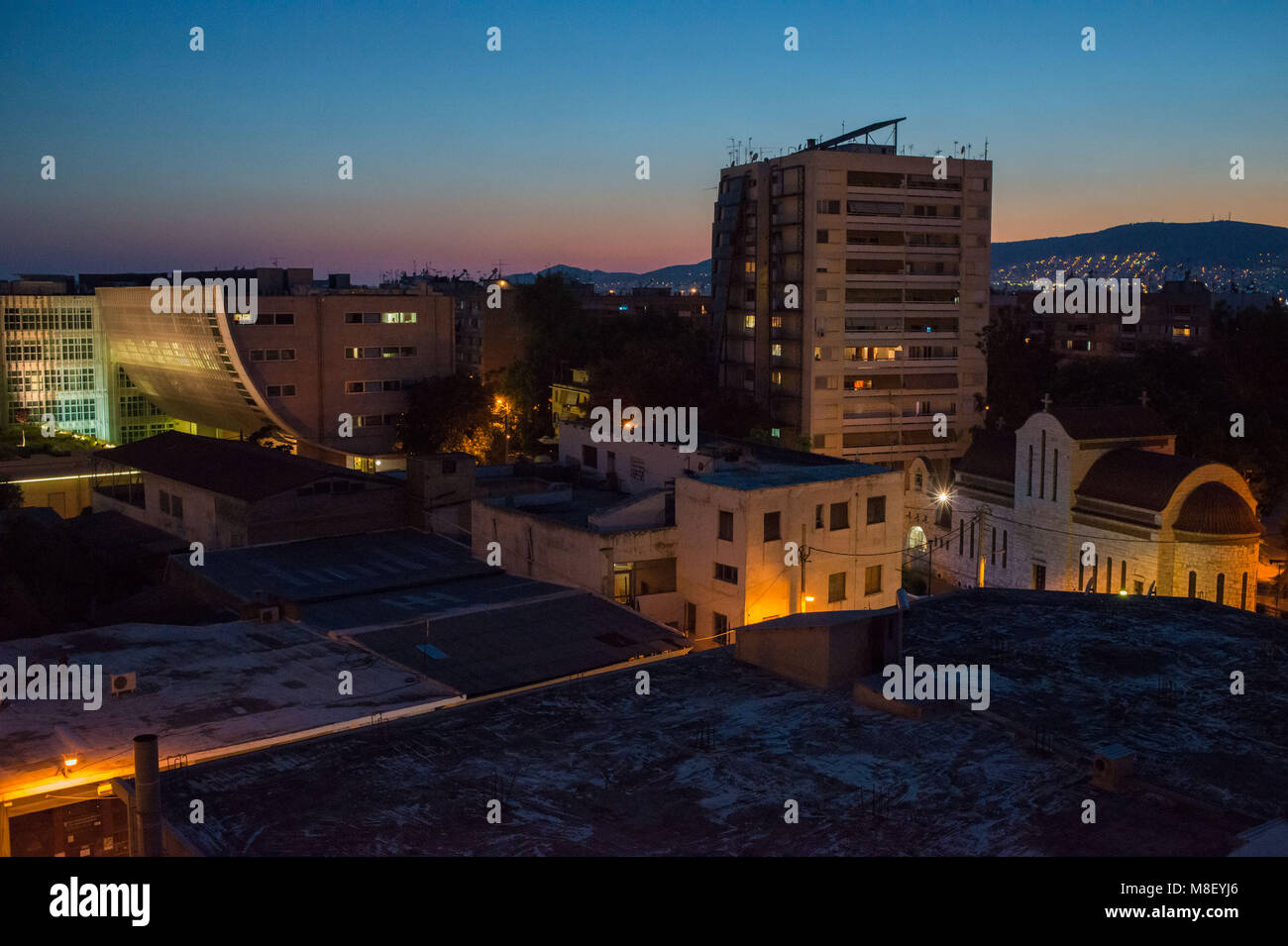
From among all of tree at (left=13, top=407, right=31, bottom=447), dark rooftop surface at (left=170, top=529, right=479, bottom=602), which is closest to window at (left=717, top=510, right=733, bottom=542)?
dark rooftop surface at (left=170, top=529, right=479, bottom=602)

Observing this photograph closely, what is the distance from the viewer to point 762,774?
50.3ft

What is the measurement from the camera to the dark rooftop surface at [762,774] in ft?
44.2

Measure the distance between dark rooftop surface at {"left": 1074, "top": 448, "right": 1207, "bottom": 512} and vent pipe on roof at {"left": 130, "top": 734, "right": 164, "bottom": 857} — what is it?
32.6 meters

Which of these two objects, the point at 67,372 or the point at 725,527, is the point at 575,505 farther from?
the point at 67,372

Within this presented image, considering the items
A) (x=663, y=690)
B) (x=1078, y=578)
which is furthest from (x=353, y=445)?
(x=663, y=690)

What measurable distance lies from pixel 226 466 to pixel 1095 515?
32.3 meters

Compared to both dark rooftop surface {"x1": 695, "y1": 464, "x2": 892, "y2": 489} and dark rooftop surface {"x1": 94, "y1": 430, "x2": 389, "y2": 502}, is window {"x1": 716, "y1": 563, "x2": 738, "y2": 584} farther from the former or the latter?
dark rooftop surface {"x1": 94, "y1": 430, "x2": 389, "y2": 502}

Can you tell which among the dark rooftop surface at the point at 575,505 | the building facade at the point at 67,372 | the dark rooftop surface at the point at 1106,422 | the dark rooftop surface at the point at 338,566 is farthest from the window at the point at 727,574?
the building facade at the point at 67,372

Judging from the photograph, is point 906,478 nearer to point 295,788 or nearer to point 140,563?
point 140,563

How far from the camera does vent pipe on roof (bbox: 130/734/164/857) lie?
13.1 metres

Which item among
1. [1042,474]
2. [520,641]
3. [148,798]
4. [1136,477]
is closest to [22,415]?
[520,641]

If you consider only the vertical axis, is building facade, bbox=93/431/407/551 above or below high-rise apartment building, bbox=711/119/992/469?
below

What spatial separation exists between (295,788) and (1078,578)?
106 feet

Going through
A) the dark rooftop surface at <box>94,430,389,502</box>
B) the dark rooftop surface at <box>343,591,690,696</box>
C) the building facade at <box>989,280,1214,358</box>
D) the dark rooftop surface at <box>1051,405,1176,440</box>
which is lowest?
the dark rooftop surface at <box>343,591,690,696</box>
